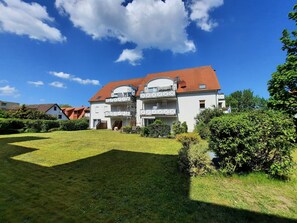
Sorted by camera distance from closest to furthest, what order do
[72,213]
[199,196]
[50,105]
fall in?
[72,213]
[199,196]
[50,105]

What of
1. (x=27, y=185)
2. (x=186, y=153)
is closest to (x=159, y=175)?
(x=186, y=153)

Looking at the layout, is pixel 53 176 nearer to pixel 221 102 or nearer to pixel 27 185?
pixel 27 185

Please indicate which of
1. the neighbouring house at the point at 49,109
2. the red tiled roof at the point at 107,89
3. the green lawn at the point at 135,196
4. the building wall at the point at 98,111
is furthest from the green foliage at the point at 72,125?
the green lawn at the point at 135,196

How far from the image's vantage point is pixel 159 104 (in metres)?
27.6

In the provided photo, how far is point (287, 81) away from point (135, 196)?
17.2 m

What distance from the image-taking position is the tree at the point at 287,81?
14.3m

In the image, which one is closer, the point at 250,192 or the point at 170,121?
the point at 250,192

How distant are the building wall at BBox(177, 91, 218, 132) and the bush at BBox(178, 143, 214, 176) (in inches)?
739

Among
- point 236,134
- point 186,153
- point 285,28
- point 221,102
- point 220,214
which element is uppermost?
point 285,28

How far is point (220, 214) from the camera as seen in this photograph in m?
3.75

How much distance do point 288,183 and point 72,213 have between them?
21.9 ft

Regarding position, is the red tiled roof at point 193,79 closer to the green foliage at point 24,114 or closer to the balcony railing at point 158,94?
the balcony railing at point 158,94

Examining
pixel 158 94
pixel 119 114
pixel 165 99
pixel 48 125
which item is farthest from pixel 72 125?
pixel 165 99

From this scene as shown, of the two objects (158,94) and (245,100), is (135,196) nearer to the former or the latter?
(158,94)
